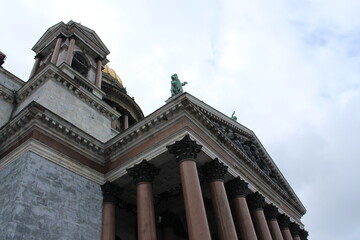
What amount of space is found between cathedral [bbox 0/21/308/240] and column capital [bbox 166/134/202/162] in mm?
36

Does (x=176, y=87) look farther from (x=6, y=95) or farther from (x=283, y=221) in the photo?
(x=283, y=221)

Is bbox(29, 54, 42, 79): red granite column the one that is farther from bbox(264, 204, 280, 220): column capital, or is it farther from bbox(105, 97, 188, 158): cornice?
bbox(264, 204, 280, 220): column capital

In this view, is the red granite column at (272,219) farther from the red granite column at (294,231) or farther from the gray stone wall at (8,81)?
the gray stone wall at (8,81)

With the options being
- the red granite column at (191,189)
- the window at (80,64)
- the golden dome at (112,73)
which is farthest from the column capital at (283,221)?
the golden dome at (112,73)

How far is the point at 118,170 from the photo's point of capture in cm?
1312

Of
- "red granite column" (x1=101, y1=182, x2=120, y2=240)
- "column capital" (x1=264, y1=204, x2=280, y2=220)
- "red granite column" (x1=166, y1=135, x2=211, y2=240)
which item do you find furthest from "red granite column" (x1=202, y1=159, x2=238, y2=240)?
"column capital" (x1=264, y1=204, x2=280, y2=220)

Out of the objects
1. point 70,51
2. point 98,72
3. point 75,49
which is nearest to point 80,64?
point 75,49

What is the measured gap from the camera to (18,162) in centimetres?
1109

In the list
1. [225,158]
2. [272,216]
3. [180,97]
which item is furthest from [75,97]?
[272,216]

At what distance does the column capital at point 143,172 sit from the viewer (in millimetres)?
12125

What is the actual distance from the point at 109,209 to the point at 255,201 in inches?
276

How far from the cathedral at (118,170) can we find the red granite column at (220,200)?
4 centimetres

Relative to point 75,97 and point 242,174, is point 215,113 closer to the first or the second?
point 242,174

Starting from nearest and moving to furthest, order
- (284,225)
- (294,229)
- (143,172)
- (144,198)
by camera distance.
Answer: (144,198)
(143,172)
(284,225)
(294,229)
